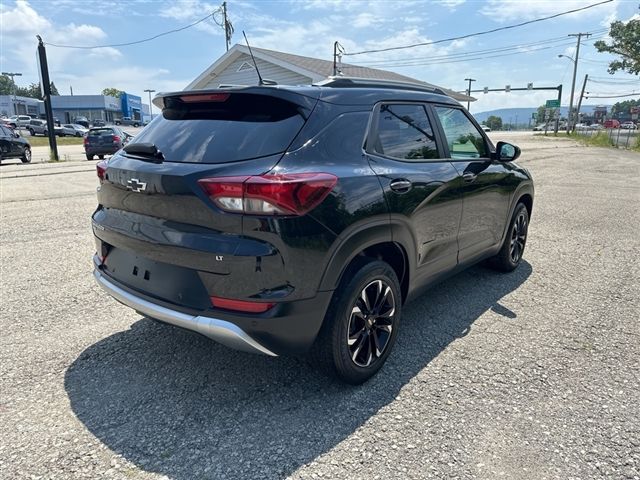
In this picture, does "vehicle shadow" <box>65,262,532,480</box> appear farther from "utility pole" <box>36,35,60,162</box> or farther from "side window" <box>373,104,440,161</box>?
"utility pole" <box>36,35,60,162</box>

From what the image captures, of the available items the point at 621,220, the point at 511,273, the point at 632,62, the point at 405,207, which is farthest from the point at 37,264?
the point at 632,62

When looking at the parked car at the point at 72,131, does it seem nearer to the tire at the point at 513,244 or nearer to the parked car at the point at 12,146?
the parked car at the point at 12,146

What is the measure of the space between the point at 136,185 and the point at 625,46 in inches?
1818

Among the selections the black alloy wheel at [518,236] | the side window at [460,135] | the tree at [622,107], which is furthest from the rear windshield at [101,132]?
the tree at [622,107]

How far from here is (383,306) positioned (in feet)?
9.82

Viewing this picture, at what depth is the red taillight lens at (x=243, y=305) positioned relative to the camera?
7.76ft

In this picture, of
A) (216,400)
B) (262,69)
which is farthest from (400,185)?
(262,69)

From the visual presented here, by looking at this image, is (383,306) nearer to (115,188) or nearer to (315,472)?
(315,472)

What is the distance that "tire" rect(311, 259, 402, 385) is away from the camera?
8.67 feet

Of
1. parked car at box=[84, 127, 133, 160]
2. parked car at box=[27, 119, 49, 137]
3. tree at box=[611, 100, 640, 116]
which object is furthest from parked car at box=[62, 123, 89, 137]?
tree at box=[611, 100, 640, 116]

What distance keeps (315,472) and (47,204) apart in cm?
846

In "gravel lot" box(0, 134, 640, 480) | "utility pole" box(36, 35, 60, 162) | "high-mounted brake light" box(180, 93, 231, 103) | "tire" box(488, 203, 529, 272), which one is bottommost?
"gravel lot" box(0, 134, 640, 480)

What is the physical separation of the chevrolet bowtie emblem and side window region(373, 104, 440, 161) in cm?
139

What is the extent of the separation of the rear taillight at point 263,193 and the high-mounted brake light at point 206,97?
2.10 feet
